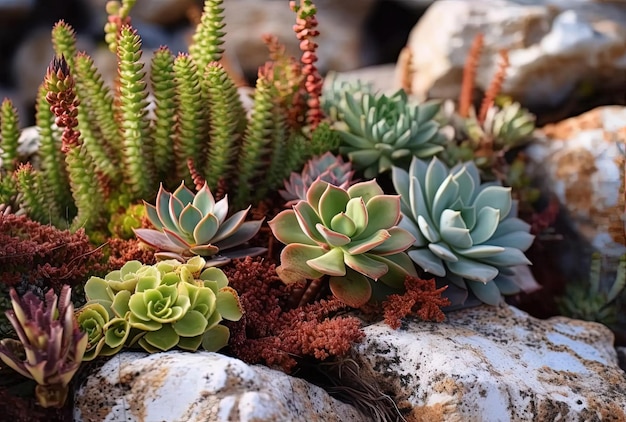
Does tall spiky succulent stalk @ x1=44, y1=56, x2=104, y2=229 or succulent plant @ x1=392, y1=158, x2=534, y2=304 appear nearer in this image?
tall spiky succulent stalk @ x1=44, y1=56, x2=104, y2=229

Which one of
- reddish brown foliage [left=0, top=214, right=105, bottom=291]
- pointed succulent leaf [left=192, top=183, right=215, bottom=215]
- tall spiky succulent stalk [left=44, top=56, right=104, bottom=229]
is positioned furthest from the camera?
pointed succulent leaf [left=192, top=183, right=215, bottom=215]

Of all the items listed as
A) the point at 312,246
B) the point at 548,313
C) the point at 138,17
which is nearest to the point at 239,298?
the point at 312,246

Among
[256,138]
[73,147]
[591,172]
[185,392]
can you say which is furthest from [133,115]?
[591,172]

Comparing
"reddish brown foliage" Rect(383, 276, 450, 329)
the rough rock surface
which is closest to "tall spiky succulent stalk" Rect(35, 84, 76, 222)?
"reddish brown foliage" Rect(383, 276, 450, 329)

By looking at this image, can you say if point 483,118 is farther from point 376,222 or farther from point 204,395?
point 204,395

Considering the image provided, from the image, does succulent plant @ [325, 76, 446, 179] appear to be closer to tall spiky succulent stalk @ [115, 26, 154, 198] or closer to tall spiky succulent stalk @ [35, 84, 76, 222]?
tall spiky succulent stalk @ [115, 26, 154, 198]

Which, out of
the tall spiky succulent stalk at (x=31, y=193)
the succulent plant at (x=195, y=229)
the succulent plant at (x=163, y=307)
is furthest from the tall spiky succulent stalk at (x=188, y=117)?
the succulent plant at (x=163, y=307)
